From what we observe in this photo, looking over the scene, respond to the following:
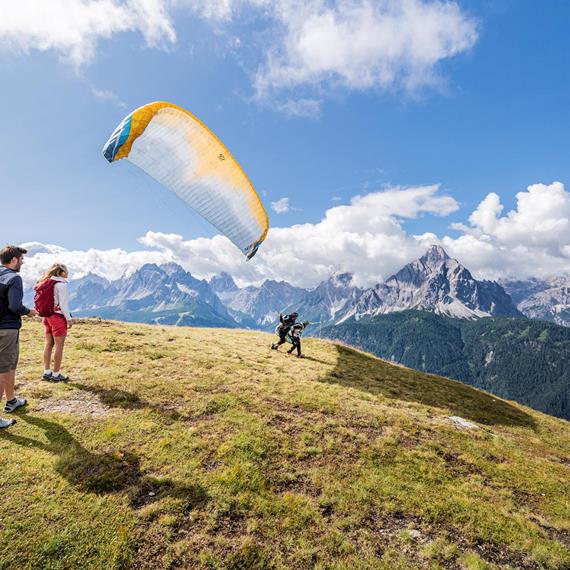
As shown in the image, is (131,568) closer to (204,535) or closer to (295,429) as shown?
(204,535)

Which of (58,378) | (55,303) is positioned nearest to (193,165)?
(55,303)

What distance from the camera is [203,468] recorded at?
7.86 m

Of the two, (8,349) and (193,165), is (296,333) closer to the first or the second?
(193,165)

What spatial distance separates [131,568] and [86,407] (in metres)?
6.12

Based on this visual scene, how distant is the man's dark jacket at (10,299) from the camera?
8.51m

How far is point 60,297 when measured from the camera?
1127 centimetres

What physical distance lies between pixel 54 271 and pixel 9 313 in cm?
302

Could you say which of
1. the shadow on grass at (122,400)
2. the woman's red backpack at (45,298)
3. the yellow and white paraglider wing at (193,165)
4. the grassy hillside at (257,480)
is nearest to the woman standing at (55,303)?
the woman's red backpack at (45,298)

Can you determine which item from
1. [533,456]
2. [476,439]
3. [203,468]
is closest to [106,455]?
[203,468]

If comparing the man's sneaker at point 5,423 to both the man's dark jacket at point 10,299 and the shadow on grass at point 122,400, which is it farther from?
the man's dark jacket at point 10,299

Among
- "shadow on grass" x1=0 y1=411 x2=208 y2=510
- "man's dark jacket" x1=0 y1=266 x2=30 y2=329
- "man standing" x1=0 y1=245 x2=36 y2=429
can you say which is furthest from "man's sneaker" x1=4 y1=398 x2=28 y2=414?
"man's dark jacket" x1=0 y1=266 x2=30 y2=329

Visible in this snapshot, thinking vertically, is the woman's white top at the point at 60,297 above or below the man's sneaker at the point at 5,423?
above

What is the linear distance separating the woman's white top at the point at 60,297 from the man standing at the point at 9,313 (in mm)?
2058

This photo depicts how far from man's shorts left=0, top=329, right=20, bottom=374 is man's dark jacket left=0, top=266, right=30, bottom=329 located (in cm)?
→ 17
